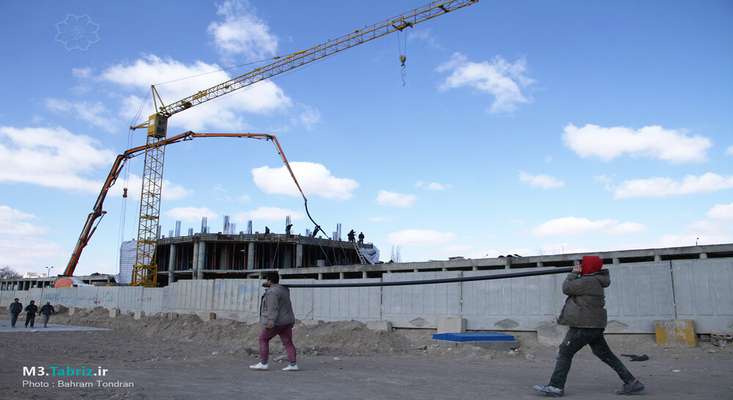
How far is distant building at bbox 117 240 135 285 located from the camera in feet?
172

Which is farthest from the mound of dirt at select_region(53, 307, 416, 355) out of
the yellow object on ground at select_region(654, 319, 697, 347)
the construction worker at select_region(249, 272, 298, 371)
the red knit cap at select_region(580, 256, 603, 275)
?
the red knit cap at select_region(580, 256, 603, 275)

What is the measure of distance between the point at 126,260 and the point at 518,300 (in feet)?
157

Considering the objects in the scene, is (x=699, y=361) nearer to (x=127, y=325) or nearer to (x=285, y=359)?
(x=285, y=359)

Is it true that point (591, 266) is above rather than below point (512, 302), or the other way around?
above

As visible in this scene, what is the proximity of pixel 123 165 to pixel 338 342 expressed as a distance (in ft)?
152

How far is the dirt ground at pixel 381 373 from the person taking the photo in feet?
19.7

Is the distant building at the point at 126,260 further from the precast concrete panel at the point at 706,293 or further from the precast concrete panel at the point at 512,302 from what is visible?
the precast concrete panel at the point at 706,293

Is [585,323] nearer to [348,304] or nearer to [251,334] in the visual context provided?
[348,304]

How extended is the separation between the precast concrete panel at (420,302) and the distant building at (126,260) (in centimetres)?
4348

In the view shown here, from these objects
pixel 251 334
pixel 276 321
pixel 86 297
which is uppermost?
pixel 276 321

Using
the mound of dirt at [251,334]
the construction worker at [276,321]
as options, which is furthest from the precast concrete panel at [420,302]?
the construction worker at [276,321]

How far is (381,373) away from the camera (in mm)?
8055

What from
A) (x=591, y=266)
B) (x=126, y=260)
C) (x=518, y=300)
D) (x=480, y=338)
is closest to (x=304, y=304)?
(x=518, y=300)

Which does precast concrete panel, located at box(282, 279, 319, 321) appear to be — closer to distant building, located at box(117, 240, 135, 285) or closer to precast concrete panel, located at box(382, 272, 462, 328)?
precast concrete panel, located at box(382, 272, 462, 328)
